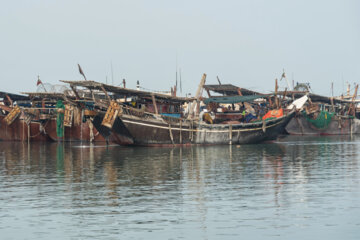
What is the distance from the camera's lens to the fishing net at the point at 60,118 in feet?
154

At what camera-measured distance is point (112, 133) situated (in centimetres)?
3988

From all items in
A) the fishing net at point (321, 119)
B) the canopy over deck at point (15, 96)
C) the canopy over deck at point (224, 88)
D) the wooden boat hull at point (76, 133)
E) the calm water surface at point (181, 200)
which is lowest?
the calm water surface at point (181, 200)

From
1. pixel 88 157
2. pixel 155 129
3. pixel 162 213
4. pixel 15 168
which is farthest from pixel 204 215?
pixel 155 129

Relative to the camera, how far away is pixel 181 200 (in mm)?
16219

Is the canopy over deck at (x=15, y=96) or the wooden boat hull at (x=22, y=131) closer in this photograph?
the wooden boat hull at (x=22, y=131)

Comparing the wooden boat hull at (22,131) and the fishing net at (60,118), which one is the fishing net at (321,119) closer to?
the fishing net at (60,118)

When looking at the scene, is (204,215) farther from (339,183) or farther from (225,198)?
(339,183)

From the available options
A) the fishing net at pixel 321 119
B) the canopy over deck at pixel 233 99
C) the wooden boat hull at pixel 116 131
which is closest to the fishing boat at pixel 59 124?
the wooden boat hull at pixel 116 131

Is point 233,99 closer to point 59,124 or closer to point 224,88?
point 224,88

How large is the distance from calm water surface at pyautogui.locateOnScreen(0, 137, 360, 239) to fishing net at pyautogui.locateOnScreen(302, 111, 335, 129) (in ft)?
118

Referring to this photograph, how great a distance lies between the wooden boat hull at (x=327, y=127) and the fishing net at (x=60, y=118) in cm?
2908

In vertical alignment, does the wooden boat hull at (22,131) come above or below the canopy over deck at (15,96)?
below

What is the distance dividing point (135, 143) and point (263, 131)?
11298 millimetres

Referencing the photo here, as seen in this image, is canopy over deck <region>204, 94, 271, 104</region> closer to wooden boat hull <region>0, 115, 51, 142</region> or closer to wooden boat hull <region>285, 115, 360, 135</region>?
wooden boat hull <region>0, 115, 51, 142</region>
